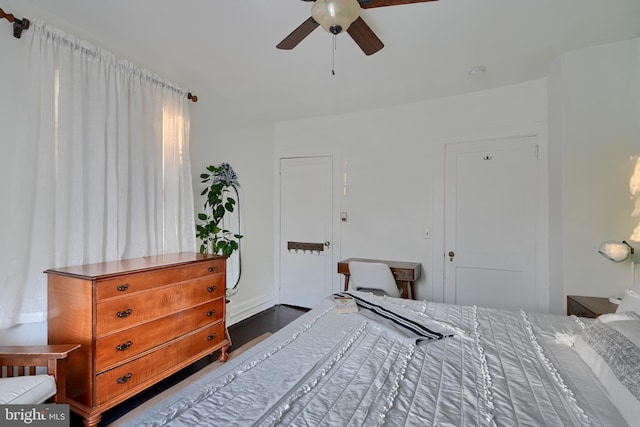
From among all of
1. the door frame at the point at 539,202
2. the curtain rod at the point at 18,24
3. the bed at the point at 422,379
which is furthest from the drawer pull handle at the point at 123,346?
the door frame at the point at 539,202

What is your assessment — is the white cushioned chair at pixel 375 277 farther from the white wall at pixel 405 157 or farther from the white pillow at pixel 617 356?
the white pillow at pixel 617 356

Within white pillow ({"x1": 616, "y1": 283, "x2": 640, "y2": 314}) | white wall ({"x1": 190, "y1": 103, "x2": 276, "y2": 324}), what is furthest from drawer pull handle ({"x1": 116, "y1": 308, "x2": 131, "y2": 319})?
white pillow ({"x1": 616, "y1": 283, "x2": 640, "y2": 314})

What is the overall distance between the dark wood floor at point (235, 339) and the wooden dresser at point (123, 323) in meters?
0.17

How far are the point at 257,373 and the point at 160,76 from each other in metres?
2.72

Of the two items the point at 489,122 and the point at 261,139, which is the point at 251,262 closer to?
the point at 261,139

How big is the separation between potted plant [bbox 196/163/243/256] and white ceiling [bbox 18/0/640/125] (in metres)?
0.82

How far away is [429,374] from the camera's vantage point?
1243 mm

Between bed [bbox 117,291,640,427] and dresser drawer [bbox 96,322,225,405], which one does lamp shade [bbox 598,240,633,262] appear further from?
dresser drawer [bbox 96,322,225,405]

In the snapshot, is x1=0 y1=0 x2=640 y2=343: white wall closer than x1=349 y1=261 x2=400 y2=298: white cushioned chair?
Yes

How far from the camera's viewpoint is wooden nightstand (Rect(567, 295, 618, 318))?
209cm

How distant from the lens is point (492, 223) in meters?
3.35

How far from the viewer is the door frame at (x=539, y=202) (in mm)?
3098

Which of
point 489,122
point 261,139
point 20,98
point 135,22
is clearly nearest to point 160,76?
point 135,22

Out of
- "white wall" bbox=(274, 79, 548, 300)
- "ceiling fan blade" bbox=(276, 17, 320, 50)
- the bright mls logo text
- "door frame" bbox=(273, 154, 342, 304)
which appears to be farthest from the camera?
"door frame" bbox=(273, 154, 342, 304)
